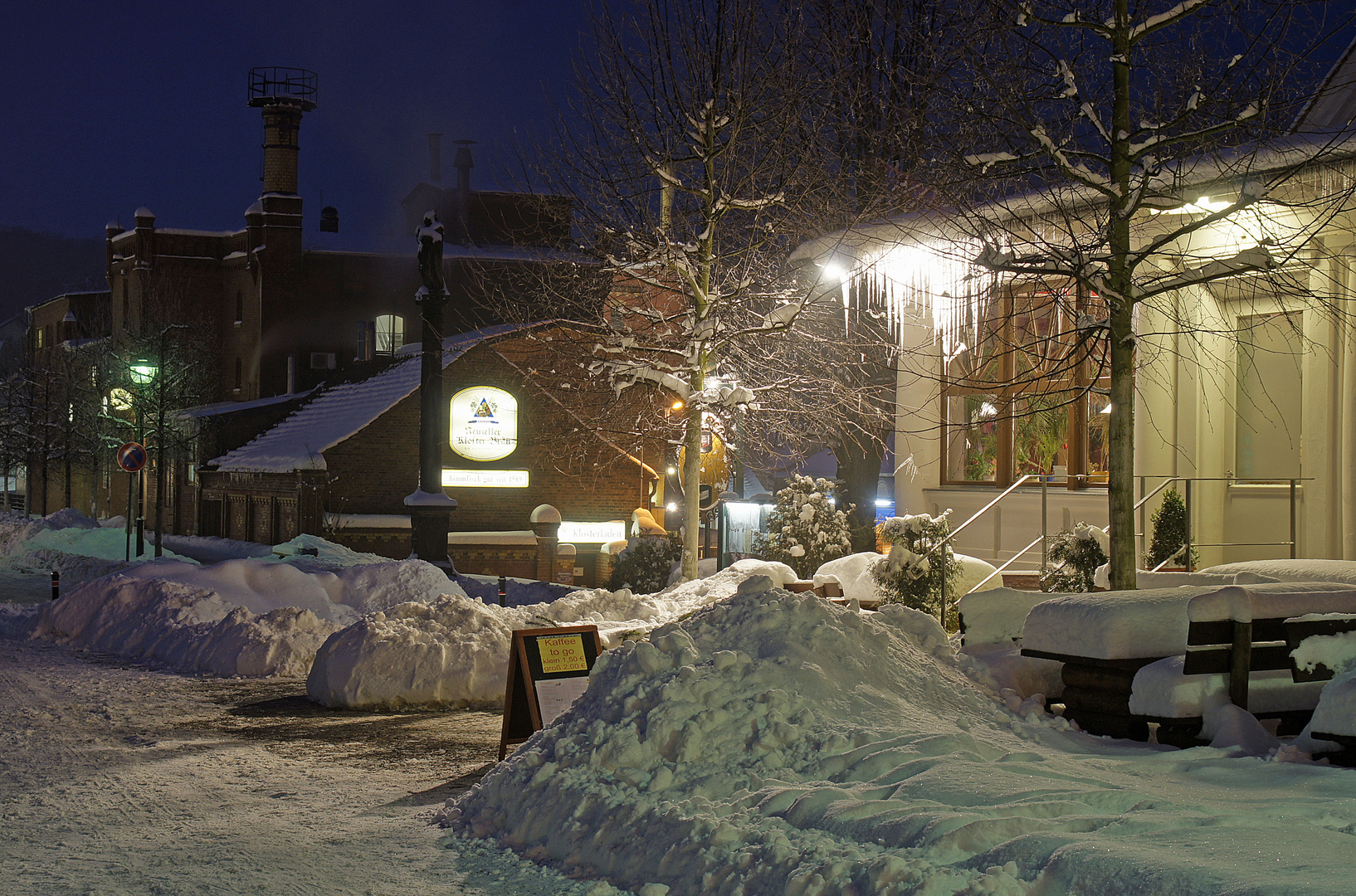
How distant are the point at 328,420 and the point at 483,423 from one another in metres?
4.96

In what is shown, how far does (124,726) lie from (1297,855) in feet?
29.5

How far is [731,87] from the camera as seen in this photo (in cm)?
1625

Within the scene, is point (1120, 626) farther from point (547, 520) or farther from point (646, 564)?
point (547, 520)

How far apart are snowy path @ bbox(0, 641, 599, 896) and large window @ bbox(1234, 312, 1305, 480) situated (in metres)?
10.0

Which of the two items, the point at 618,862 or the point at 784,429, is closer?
the point at 618,862

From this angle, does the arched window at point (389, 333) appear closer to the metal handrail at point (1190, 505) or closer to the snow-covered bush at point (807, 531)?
the snow-covered bush at point (807, 531)

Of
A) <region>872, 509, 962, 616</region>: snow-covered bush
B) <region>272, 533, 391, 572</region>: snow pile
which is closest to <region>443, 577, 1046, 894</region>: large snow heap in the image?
<region>872, 509, 962, 616</region>: snow-covered bush

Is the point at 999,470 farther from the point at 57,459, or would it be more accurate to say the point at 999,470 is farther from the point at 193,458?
the point at 57,459

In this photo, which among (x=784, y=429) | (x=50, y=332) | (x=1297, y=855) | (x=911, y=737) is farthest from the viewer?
(x=50, y=332)

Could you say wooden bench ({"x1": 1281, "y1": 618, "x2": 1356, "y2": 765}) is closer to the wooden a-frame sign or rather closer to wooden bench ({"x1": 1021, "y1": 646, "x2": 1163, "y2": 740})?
wooden bench ({"x1": 1021, "y1": 646, "x2": 1163, "y2": 740})

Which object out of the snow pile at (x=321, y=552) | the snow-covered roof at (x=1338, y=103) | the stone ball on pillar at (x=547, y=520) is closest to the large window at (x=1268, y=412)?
the snow-covered roof at (x=1338, y=103)

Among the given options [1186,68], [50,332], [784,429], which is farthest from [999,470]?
[50,332]

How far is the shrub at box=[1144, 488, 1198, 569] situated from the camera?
13602 millimetres

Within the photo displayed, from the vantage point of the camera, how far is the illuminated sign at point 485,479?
1304 inches
